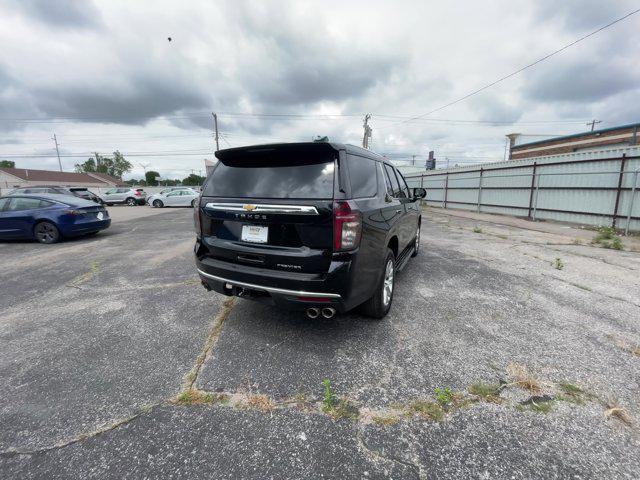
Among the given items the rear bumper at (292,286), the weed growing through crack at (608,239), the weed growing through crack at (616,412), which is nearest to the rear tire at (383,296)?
the rear bumper at (292,286)

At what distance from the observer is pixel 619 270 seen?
210 inches

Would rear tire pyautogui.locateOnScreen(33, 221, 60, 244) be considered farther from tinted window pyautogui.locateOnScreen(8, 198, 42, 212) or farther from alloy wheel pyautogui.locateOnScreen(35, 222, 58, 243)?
tinted window pyautogui.locateOnScreen(8, 198, 42, 212)

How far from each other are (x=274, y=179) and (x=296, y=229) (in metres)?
0.54

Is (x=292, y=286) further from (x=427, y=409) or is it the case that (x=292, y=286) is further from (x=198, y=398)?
(x=427, y=409)

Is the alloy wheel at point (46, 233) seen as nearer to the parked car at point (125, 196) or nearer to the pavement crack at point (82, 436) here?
the pavement crack at point (82, 436)

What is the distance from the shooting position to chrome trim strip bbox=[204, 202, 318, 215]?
2.48 metres

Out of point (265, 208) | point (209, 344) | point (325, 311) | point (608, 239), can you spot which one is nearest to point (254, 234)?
point (265, 208)

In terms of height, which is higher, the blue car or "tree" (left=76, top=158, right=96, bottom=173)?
"tree" (left=76, top=158, right=96, bottom=173)

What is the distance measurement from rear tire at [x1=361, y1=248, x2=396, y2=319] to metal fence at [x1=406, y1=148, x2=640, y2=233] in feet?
30.8

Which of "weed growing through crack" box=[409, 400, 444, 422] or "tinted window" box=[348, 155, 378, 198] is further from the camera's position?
"tinted window" box=[348, 155, 378, 198]

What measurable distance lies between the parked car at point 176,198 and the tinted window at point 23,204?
51.4 ft

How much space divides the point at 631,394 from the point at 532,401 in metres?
0.75

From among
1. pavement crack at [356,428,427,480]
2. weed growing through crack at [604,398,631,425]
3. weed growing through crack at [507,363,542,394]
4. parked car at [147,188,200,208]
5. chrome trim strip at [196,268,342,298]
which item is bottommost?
pavement crack at [356,428,427,480]

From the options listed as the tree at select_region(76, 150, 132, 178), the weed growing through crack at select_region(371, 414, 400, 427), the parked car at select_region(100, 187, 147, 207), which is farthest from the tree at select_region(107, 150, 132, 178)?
the weed growing through crack at select_region(371, 414, 400, 427)
